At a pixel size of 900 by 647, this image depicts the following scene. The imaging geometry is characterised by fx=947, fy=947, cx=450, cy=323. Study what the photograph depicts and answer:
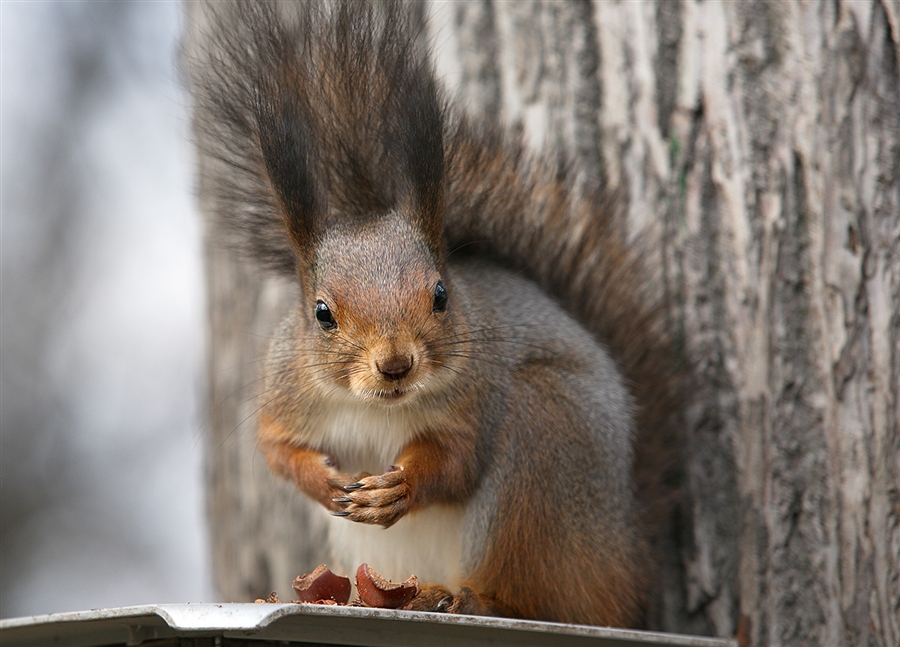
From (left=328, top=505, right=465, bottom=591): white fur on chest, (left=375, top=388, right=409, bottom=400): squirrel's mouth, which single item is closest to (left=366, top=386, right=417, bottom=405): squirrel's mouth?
(left=375, top=388, right=409, bottom=400): squirrel's mouth

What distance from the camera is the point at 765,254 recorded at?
1.91 m

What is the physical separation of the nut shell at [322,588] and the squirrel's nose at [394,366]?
13.2 inches

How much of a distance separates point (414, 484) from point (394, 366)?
232 mm

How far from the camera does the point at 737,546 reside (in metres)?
1.92

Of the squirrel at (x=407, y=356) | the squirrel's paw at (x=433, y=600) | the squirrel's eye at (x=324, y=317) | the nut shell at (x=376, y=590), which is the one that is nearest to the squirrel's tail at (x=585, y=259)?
the squirrel at (x=407, y=356)

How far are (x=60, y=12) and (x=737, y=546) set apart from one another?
11.4ft

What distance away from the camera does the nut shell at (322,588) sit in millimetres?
1509

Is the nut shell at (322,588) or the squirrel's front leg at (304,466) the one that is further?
the squirrel's front leg at (304,466)

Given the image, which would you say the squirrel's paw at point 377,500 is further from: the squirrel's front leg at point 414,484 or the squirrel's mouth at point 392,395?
the squirrel's mouth at point 392,395

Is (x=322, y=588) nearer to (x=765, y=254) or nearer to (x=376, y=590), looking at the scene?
(x=376, y=590)

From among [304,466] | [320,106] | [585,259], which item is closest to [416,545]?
[304,466]

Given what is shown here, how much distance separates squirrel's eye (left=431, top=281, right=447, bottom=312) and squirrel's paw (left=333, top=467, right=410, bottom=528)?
294mm

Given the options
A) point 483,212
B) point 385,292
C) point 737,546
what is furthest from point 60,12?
point 737,546

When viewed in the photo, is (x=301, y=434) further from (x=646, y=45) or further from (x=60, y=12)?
(x=60, y=12)
